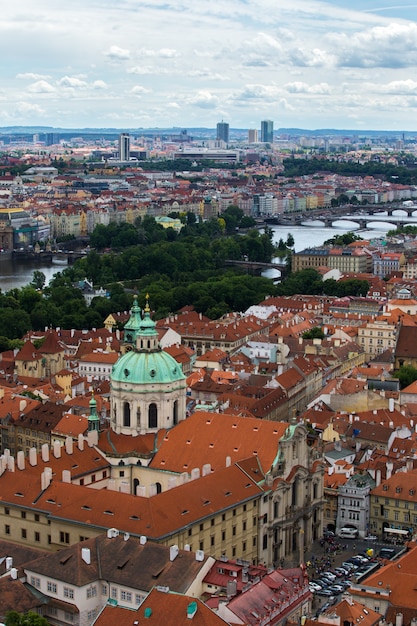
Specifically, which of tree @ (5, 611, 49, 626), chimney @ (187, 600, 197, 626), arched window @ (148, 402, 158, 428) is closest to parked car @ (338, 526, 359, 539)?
arched window @ (148, 402, 158, 428)

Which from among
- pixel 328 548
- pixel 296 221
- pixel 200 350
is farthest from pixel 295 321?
pixel 296 221

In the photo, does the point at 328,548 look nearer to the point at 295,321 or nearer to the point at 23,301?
the point at 295,321

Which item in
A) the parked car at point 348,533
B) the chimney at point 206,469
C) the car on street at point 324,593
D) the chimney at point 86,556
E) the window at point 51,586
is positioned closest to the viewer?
the window at point 51,586

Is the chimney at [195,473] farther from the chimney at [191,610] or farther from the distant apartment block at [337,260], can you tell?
the distant apartment block at [337,260]

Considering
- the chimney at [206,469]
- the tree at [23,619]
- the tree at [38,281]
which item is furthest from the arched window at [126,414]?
the tree at [38,281]

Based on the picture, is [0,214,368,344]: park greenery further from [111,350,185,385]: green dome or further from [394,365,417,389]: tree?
[111,350,185,385]: green dome

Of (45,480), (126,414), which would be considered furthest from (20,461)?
(126,414)
